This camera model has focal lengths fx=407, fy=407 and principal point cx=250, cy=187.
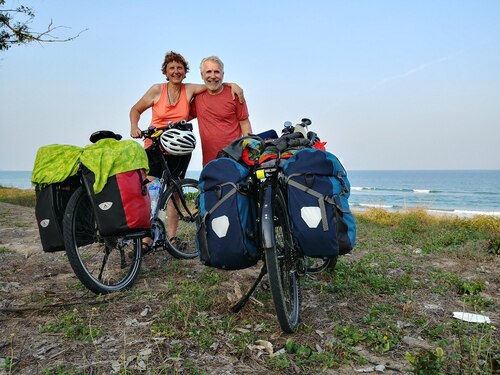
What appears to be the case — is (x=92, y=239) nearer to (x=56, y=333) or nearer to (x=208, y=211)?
(x=56, y=333)

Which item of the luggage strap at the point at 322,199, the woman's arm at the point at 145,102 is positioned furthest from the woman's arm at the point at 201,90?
the luggage strap at the point at 322,199

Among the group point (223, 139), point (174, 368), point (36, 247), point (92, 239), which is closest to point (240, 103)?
point (223, 139)

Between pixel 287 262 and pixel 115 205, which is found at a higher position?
pixel 115 205

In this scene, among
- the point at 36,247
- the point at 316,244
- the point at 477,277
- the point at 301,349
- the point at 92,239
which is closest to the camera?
the point at 301,349

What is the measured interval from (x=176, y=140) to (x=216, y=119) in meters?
0.66

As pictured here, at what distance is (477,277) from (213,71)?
4.28 m

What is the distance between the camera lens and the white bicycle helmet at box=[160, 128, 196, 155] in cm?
507

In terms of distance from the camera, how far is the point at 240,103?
546cm

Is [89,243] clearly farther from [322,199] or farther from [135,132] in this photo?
[322,199]

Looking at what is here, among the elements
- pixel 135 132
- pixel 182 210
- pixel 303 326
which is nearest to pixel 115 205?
pixel 135 132

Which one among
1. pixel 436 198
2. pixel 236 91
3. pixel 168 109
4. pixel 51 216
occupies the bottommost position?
pixel 436 198

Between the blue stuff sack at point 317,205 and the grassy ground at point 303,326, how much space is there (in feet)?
2.38

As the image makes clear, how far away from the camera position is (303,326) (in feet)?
11.3

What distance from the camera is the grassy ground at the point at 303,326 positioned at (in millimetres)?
2777
